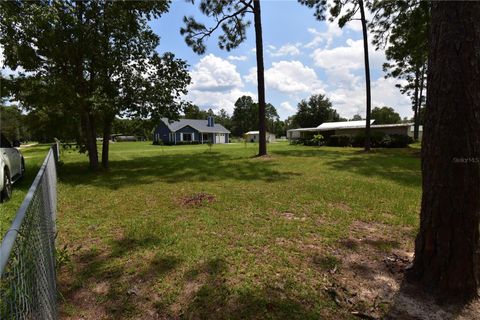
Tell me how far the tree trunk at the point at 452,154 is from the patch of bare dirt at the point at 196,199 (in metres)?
4.28

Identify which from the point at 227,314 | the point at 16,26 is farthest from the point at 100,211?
the point at 16,26

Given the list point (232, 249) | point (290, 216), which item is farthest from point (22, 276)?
point (290, 216)

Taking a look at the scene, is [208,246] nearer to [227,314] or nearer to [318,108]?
[227,314]

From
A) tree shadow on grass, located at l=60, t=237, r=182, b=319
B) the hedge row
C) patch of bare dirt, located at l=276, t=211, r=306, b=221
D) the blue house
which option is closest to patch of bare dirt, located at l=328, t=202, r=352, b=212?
patch of bare dirt, located at l=276, t=211, r=306, b=221

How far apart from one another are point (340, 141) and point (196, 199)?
24.7 metres

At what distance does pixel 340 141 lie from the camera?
→ 93.9 ft

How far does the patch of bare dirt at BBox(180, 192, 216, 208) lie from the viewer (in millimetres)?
6195

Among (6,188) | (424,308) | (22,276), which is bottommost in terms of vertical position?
(424,308)

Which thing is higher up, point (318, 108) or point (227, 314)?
point (318, 108)

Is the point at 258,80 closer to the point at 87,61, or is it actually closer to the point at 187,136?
the point at 87,61

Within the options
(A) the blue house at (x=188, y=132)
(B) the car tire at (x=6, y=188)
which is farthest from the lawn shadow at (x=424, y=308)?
(A) the blue house at (x=188, y=132)

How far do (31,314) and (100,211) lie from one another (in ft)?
14.3

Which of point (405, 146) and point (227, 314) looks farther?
point (405, 146)

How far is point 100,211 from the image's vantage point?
19.2 ft
